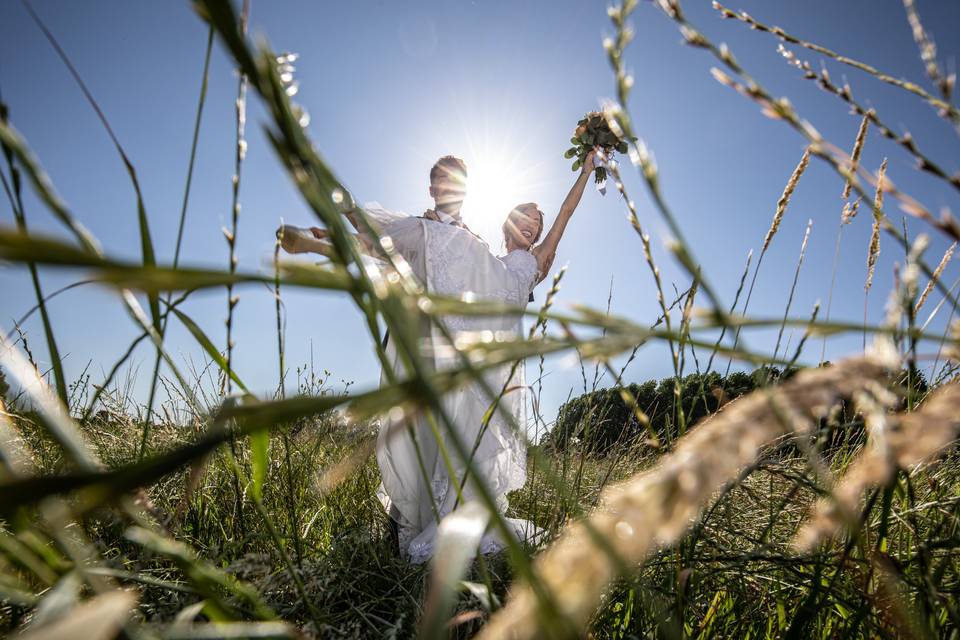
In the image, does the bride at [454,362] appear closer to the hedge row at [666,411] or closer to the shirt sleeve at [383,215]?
the shirt sleeve at [383,215]

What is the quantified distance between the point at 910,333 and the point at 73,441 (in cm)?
71

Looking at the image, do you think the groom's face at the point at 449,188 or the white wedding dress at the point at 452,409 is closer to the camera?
the white wedding dress at the point at 452,409

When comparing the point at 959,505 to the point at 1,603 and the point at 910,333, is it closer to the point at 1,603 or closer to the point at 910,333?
the point at 910,333

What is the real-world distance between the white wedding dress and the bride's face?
55 cm

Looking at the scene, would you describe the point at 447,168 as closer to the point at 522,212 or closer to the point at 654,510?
the point at 522,212

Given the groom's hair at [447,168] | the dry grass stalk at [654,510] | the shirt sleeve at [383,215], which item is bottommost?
the dry grass stalk at [654,510]

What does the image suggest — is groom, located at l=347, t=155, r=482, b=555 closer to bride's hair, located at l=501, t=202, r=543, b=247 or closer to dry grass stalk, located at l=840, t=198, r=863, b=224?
bride's hair, located at l=501, t=202, r=543, b=247

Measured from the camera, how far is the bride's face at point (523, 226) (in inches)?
181

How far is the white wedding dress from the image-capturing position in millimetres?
2896

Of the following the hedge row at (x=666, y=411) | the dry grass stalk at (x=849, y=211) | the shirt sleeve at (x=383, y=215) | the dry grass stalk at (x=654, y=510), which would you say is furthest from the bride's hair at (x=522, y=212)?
the dry grass stalk at (x=654, y=510)

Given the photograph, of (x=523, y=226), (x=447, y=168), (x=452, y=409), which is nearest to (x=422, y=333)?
(x=452, y=409)

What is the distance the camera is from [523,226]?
4605 mm

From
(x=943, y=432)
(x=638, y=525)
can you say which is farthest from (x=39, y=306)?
(x=943, y=432)

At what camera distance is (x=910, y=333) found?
469 millimetres
